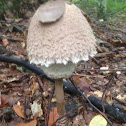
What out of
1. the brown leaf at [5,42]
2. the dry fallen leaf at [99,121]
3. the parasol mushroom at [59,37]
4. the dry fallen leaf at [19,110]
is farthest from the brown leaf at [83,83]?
the brown leaf at [5,42]

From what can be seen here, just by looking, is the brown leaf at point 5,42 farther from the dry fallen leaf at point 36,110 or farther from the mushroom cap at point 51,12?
the mushroom cap at point 51,12

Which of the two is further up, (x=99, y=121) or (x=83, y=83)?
(x=83, y=83)

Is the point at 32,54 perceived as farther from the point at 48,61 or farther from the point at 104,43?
the point at 104,43

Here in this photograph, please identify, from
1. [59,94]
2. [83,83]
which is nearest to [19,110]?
[59,94]

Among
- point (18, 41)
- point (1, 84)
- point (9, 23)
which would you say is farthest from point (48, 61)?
point (9, 23)

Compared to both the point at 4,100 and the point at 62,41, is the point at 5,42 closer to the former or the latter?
the point at 4,100

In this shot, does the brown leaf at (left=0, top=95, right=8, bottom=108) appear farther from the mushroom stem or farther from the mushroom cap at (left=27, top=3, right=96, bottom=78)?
the mushroom cap at (left=27, top=3, right=96, bottom=78)
